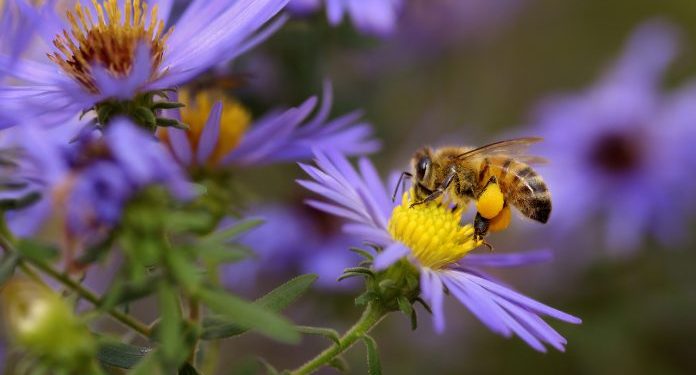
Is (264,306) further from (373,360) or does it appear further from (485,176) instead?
(485,176)

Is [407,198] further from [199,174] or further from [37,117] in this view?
[37,117]

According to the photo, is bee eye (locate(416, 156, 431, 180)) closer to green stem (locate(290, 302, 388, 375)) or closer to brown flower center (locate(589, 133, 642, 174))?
green stem (locate(290, 302, 388, 375))

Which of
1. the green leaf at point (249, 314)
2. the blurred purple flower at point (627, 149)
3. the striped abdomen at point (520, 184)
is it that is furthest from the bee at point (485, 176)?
the blurred purple flower at point (627, 149)

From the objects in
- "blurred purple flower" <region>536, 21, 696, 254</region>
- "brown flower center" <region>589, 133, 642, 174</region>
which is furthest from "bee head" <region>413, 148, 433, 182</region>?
"brown flower center" <region>589, 133, 642, 174</region>

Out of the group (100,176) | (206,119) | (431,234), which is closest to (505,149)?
(431,234)

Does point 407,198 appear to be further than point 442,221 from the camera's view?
Yes

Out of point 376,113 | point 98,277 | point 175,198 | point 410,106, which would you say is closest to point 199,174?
point 175,198

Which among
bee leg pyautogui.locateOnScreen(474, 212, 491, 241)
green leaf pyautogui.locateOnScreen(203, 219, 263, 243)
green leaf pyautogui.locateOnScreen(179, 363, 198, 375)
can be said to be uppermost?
bee leg pyautogui.locateOnScreen(474, 212, 491, 241)
